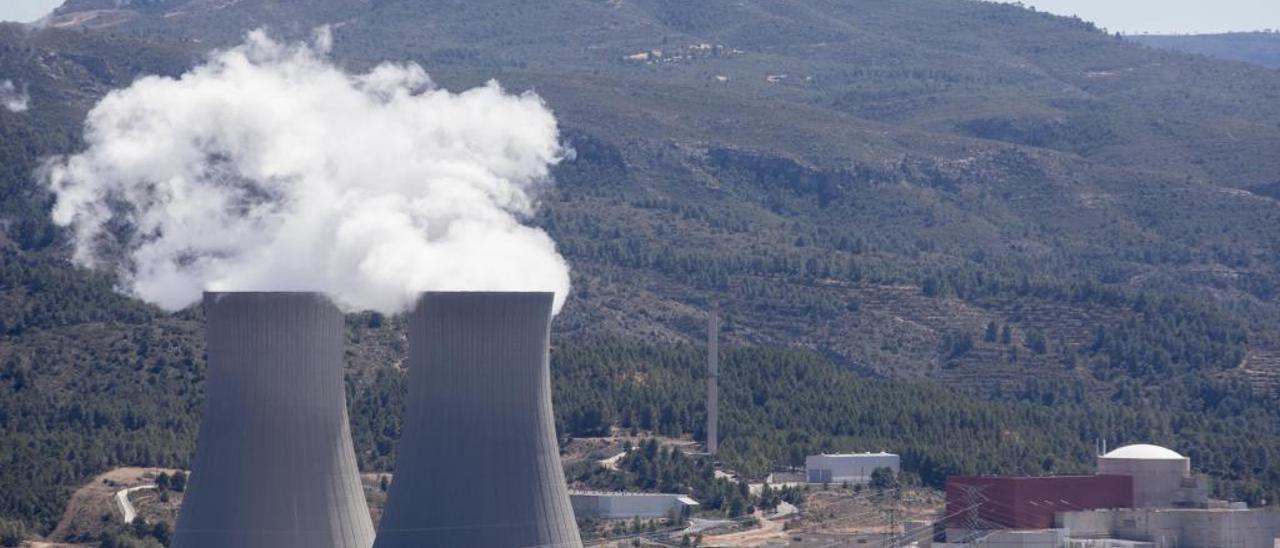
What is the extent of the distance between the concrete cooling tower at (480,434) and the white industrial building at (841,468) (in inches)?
1816

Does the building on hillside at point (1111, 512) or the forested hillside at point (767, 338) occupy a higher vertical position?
the forested hillside at point (767, 338)

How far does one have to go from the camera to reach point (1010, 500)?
8694 cm

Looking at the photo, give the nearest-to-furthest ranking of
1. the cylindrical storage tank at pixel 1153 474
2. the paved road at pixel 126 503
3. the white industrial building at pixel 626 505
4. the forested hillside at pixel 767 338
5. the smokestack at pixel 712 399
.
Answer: the cylindrical storage tank at pixel 1153 474, the paved road at pixel 126 503, the white industrial building at pixel 626 505, the smokestack at pixel 712 399, the forested hillside at pixel 767 338

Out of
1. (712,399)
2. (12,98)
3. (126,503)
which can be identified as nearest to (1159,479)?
(712,399)

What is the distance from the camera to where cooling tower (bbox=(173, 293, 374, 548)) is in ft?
216

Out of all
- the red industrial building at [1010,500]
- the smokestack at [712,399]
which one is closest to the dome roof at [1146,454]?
the red industrial building at [1010,500]

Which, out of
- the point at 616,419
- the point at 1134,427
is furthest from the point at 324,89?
the point at 1134,427

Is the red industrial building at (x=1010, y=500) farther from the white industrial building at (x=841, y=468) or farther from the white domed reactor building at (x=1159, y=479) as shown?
the white industrial building at (x=841, y=468)

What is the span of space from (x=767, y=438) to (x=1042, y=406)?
23.2 meters

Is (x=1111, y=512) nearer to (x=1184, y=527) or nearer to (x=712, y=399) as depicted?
(x=1184, y=527)

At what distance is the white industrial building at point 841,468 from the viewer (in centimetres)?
11012

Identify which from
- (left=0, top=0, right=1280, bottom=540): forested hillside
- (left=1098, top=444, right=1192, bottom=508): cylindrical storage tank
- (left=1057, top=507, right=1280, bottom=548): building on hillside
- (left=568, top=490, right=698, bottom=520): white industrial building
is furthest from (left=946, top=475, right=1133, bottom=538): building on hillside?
(left=0, top=0, right=1280, bottom=540): forested hillside

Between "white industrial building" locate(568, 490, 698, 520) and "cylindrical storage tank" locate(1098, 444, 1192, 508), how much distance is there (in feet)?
54.0

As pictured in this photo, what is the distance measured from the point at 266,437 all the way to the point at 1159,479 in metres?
A: 37.6
